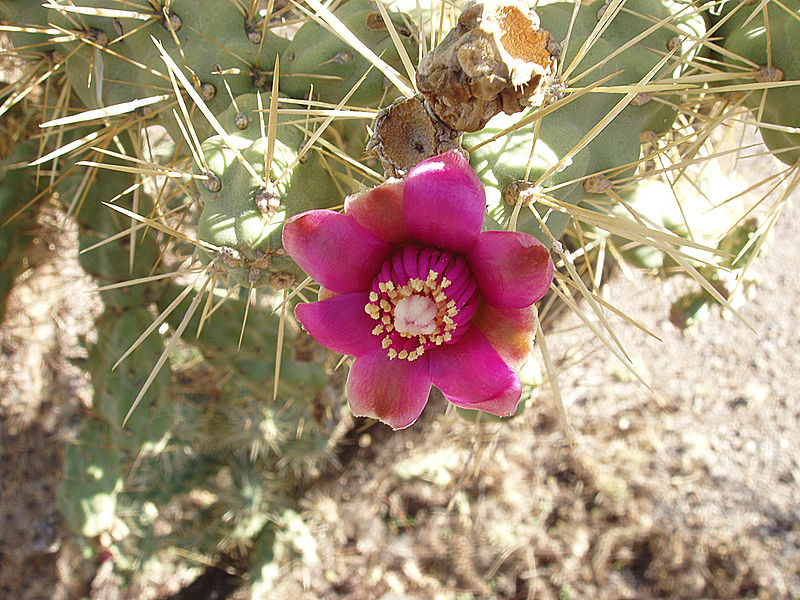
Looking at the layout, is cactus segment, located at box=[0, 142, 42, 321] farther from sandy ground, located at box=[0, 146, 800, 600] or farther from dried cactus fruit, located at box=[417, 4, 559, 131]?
dried cactus fruit, located at box=[417, 4, 559, 131]

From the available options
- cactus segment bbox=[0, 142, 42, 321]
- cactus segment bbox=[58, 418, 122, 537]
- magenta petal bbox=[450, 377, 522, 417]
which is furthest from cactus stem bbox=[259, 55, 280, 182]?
cactus segment bbox=[58, 418, 122, 537]

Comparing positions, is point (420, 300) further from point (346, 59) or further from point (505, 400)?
point (346, 59)

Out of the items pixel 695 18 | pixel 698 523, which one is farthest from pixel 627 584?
pixel 695 18

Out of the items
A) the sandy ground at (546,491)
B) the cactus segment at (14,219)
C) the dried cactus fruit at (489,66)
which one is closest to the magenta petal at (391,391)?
the dried cactus fruit at (489,66)

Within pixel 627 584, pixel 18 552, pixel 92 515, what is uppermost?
pixel 92 515

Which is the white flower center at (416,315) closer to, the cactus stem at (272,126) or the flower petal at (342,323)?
the flower petal at (342,323)

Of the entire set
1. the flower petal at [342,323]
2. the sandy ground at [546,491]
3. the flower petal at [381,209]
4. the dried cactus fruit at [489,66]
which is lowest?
the sandy ground at [546,491]

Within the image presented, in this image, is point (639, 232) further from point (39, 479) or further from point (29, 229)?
point (39, 479)
